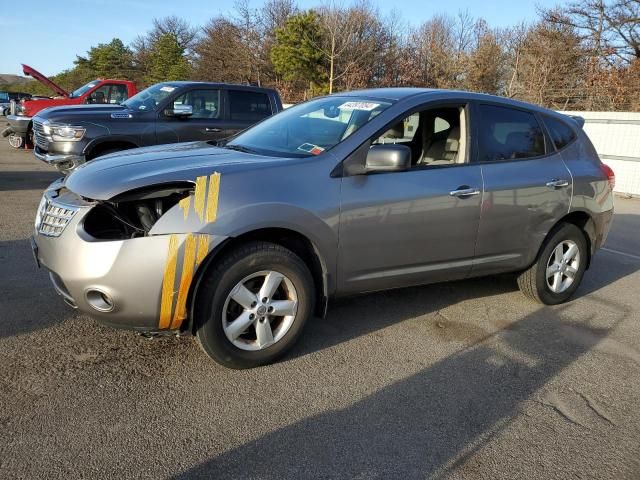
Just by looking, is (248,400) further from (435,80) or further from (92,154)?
(435,80)

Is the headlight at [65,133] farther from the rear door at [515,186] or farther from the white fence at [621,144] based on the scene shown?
the white fence at [621,144]

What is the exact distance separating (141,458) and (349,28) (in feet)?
118

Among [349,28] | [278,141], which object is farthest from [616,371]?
[349,28]

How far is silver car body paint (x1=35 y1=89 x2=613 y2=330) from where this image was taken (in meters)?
2.96

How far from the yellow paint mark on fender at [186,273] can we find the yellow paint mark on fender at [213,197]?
0.16 metres

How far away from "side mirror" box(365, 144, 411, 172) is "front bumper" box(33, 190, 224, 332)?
1.18m

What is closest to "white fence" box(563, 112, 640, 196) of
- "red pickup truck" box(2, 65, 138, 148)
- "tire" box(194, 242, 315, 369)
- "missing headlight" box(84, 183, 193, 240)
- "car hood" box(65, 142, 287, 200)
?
"red pickup truck" box(2, 65, 138, 148)

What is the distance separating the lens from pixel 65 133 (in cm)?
816

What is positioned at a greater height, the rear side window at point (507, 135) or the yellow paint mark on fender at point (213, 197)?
the rear side window at point (507, 135)

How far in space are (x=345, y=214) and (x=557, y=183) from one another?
2.15 m

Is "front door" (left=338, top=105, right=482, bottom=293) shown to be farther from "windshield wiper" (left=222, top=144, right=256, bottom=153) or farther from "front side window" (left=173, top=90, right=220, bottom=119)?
"front side window" (left=173, top=90, right=220, bottom=119)

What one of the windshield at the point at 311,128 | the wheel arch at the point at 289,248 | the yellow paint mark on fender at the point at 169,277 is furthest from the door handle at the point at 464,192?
the yellow paint mark on fender at the point at 169,277

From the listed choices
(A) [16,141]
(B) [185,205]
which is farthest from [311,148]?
(A) [16,141]

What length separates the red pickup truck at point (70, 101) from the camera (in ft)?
45.6
